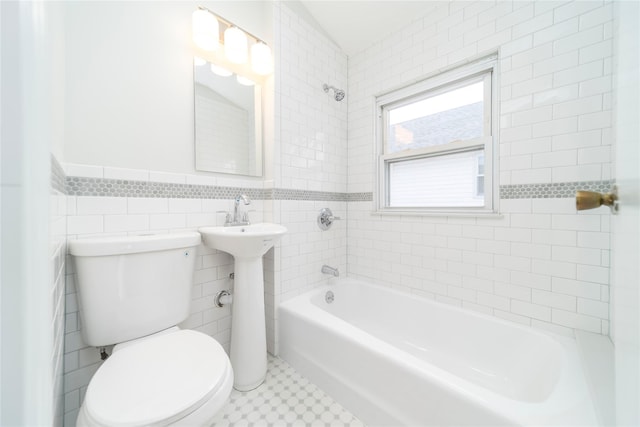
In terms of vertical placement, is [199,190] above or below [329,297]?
above

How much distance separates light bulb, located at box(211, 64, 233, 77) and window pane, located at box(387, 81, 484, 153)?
1306mm

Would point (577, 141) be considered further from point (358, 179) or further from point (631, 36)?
point (358, 179)

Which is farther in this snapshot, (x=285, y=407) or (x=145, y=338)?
(x=285, y=407)

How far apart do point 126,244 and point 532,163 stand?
2.06 m

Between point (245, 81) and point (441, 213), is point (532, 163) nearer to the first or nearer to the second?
point (441, 213)

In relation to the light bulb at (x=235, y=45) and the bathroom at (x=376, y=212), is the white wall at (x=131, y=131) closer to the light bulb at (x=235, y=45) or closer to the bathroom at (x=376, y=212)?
the bathroom at (x=376, y=212)

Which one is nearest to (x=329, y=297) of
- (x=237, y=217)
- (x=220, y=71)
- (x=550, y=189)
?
(x=237, y=217)

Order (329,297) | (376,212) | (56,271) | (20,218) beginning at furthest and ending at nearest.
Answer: (376,212) < (329,297) < (56,271) < (20,218)

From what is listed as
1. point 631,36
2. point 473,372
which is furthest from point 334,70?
point 473,372

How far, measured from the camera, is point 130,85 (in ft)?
3.99

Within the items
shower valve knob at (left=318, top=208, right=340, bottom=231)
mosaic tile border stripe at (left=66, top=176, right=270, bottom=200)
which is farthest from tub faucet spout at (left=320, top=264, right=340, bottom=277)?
mosaic tile border stripe at (left=66, top=176, right=270, bottom=200)

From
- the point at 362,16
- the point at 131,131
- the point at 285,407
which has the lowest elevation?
the point at 285,407

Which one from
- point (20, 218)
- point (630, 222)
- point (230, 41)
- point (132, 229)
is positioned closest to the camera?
point (20, 218)

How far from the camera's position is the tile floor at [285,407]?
1.21 metres
